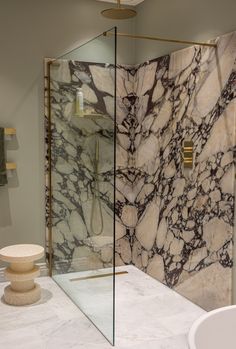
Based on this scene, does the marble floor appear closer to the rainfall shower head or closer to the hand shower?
the hand shower

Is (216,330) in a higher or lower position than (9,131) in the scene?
lower

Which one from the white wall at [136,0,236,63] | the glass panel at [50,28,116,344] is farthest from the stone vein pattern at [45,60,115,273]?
the white wall at [136,0,236,63]

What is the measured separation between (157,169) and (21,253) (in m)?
1.39

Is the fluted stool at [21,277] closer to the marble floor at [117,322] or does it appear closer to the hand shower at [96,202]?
the marble floor at [117,322]

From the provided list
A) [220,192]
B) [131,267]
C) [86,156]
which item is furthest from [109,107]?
[131,267]

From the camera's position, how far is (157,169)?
12.3 feet

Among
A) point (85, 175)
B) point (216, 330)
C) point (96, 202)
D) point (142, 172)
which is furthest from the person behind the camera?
point (142, 172)

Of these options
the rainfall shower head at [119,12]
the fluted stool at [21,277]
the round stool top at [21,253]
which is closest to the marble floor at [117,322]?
the fluted stool at [21,277]

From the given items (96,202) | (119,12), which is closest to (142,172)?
(96,202)

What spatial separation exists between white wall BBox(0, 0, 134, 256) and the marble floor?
652 mm

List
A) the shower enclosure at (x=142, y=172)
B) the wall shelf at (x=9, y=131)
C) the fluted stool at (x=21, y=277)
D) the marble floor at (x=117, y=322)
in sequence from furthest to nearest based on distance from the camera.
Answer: the wall shelf at (x=9, y=131) → the fluted stool at (x=21, y=277) → the shower enclosure at (x=142, y=172) → the marble floor at (x=117, y=322)

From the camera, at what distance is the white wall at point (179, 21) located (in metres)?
2.90

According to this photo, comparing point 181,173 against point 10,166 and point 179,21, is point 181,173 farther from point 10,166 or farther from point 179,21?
point 10,166

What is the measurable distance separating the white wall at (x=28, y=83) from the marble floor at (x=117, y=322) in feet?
2.14
